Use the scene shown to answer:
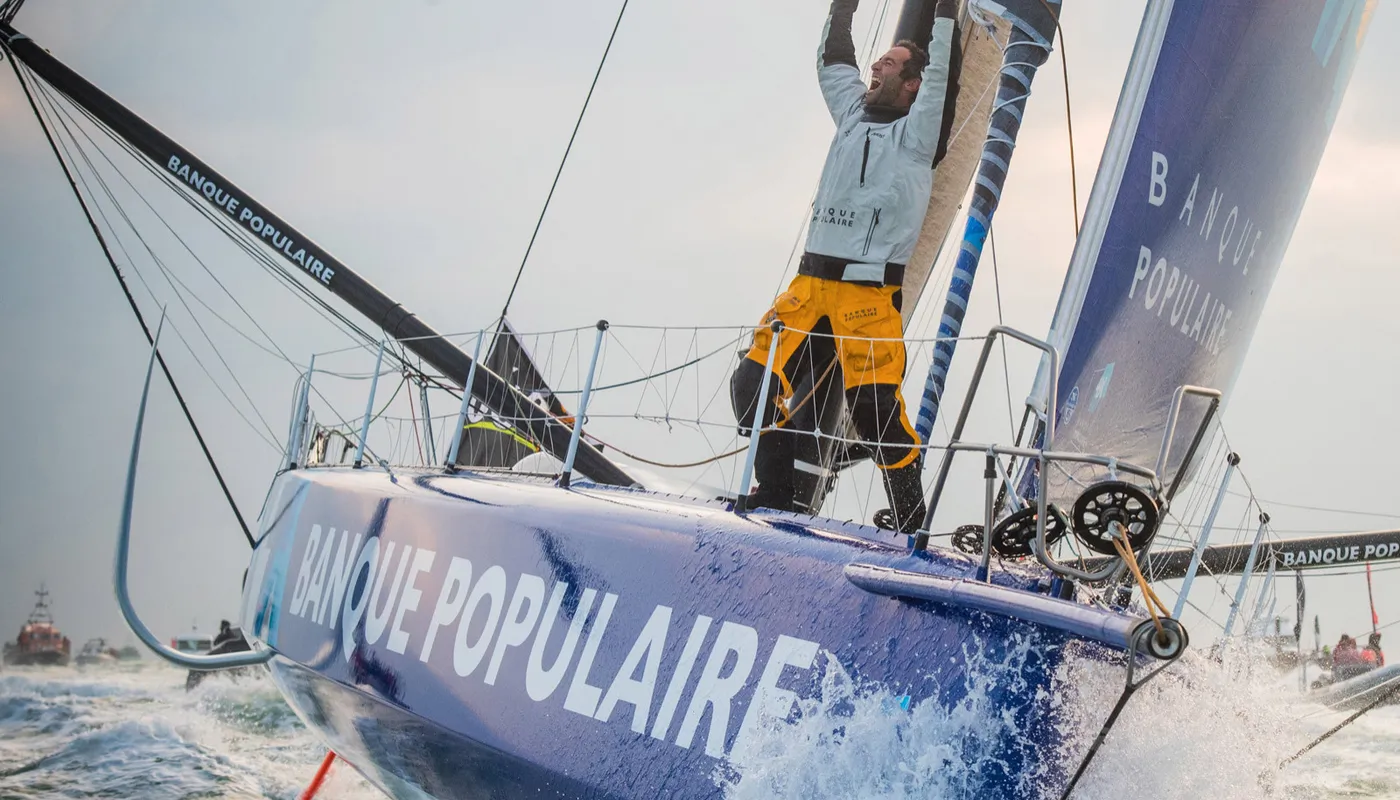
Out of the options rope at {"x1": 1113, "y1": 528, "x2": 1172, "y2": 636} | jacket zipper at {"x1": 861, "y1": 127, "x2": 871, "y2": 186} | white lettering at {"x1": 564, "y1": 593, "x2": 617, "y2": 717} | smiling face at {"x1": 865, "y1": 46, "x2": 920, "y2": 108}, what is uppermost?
smiling face at {"x1": 865, "y1": 46, "x2": 920, "y2": 108}

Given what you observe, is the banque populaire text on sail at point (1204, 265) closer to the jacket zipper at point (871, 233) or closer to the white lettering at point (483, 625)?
the jacket zipper at point (871, 233)

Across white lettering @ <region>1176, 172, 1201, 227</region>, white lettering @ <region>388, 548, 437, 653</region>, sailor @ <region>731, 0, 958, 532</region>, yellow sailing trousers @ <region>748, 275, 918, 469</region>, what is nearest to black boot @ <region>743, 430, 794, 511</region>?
sailor @ <region>731, 0, 958, 532</region>

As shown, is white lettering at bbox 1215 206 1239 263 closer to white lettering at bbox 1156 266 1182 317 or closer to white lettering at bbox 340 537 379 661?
white lettering at bbox 1156 266 1182 317

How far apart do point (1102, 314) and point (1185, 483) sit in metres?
1.26

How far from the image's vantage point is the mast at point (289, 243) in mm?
6641

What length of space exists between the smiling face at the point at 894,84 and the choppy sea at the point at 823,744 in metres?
2.35

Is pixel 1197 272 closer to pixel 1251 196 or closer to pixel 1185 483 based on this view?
pixel 1251 196

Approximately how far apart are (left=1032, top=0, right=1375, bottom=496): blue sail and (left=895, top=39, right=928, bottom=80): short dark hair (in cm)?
85

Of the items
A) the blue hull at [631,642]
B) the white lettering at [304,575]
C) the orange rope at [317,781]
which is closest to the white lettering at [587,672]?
the blue hull at [631,642]

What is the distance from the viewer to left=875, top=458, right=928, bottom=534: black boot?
3951 millimetres

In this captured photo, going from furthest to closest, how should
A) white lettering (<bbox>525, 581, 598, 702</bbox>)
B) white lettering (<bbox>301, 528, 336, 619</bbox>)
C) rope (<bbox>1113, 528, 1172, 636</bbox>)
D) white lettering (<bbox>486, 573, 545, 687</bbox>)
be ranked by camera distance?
white lettering (<bbox>301, 528, 336, 619</bbox>)
white lettering (<bbox>486, 573, 545, 687</bbox>)
white lettering (<bbox>525, 581, 598, 702</bbox>)
rope (<bbox>1113, 528, 1172, 636</bbox>)

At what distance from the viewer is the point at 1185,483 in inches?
190

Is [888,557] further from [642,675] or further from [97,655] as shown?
[97,655]

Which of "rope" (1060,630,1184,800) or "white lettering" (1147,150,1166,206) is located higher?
"white lettering" (1147,150,1166,206)
